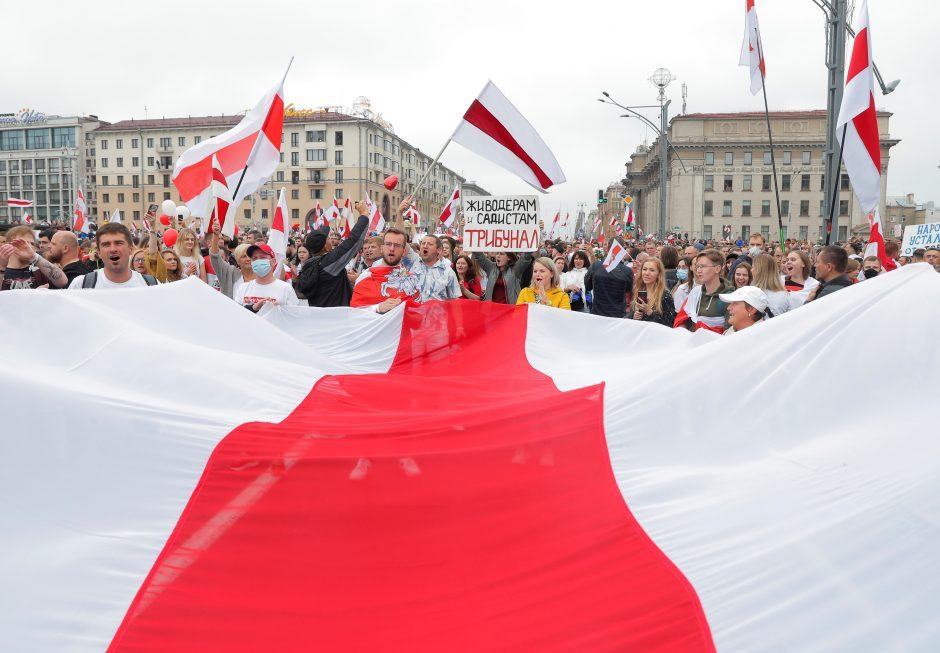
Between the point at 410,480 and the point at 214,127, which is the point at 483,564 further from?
the point at 214,127

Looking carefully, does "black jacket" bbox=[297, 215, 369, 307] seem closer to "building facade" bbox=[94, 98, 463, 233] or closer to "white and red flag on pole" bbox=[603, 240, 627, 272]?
"white and red flag on pole" bbox=[603, 240, 627, 272]

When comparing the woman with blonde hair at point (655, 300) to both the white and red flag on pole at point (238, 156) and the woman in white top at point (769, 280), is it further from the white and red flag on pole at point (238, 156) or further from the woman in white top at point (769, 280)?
the white and red flag on pole at point (238, 156)

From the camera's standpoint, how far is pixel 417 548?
2.78 meters

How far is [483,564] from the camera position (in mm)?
2697

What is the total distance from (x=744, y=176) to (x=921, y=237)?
88.5m

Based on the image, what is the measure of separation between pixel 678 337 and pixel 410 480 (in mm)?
2834

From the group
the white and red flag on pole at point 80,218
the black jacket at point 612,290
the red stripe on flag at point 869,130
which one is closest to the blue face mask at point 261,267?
the black jacket at point 612,290

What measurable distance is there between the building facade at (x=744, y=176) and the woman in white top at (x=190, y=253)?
3433 inches

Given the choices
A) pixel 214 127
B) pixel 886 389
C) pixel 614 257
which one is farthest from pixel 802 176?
pixel 886 389

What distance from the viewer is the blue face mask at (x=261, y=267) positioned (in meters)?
6.90

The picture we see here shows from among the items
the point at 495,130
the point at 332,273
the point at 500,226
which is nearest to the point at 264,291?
the point at 332,273

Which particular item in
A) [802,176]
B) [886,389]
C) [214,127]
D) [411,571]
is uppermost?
[214,127]

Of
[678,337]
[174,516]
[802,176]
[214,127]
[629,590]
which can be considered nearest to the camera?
[629,590]

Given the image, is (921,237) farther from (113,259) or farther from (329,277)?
(113,259)
